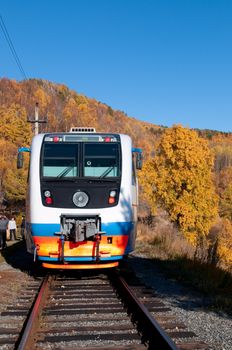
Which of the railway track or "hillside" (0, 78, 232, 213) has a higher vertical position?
"hillside" (0, 78, 232, 213)

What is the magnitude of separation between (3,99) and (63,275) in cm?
15410

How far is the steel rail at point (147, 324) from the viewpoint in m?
4.91

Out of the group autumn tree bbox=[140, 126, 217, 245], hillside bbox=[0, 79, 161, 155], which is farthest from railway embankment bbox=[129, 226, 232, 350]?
hillside bbox=[0, 79, 161, 155]

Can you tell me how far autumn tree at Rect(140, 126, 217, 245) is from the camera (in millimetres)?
40875

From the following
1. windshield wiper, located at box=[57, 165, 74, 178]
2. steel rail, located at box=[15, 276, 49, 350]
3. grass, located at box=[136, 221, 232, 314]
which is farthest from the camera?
windshield wiper, located at box=[57, 165, 74, 178]

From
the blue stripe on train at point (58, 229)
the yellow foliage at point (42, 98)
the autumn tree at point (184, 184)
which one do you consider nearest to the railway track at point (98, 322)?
the blue stripe on train at point (58, 229)

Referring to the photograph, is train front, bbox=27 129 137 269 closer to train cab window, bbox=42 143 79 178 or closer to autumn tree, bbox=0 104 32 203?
train cab window, bbox=42 143 79 178

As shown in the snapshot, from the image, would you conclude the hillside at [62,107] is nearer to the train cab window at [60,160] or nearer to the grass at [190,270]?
the grass at [190,270]

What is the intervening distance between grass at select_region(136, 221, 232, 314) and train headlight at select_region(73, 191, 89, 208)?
2.70 metres

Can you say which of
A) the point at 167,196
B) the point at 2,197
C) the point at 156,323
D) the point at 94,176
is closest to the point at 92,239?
the point at 94,176

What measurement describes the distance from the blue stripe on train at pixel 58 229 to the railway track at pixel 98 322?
1102 millimetres

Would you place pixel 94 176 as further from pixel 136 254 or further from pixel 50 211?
pixel 136 254

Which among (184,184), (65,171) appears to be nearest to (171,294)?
(65,171)

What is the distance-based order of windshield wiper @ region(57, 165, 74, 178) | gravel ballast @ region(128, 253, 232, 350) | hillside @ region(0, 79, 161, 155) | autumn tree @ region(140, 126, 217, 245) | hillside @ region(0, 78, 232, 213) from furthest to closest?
hillside @ region(0, 79, 161, 155) → hillside @ region(0, 78, 232, 213) → autumn tree @ region(140, 126, 217, 245) → windshield wiper @ region(57, 165, 74, 178) → gravel ballast @ region(128, 253, 232, 350)
